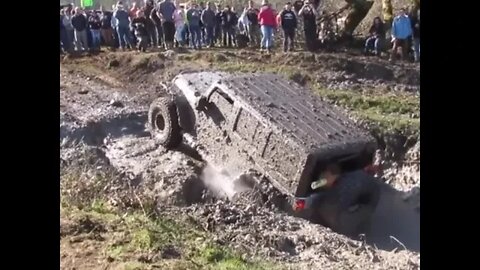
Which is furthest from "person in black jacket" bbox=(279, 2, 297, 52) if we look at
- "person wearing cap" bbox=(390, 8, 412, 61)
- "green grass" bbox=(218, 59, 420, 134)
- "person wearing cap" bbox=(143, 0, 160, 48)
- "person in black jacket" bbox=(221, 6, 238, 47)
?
"person wearing cap" bbox=(143, 0, 160, 48)

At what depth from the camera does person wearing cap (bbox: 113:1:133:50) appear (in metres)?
3.96

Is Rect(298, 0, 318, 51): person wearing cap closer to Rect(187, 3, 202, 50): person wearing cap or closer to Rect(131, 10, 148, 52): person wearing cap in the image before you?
Rect(187, 3, 202, 50): person wearing cap

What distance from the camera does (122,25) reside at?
399 cm

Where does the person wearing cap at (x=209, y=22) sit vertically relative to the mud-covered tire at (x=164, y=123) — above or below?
above

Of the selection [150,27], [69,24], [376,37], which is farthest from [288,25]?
[69,24]

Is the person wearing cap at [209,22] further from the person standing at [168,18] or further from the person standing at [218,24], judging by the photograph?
the person standing at [168,18]

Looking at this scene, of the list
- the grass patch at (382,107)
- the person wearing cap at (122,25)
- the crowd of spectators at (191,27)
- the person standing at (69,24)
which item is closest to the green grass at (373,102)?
the grass patch at (382,107)

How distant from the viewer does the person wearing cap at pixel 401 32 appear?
383 cm

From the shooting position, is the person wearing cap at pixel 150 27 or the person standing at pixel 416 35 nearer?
the person standing at pixel 416 35

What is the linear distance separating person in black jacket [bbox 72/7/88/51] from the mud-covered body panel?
1.54 ft

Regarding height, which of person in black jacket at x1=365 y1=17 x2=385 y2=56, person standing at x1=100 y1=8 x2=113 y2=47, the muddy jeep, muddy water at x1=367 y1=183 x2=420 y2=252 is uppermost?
person standing at x1=100 y1=8 x2=113 y2=47

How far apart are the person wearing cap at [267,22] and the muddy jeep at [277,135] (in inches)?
6.8

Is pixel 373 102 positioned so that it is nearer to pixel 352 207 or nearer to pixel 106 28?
pixel 352 207

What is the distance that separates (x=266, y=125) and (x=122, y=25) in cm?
85
